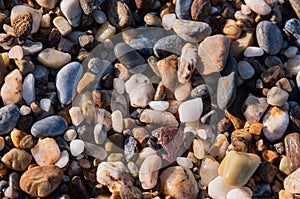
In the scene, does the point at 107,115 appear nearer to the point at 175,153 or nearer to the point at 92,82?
the point at 92,82

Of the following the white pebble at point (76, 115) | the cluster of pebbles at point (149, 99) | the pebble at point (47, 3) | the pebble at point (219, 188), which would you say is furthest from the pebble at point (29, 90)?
the pebble at point (219, 188)

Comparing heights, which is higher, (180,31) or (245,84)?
(180,31)

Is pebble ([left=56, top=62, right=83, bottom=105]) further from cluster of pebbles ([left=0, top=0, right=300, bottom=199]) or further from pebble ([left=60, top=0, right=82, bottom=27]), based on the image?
pebble ([left=60, top=0, right=82, bottom=27])

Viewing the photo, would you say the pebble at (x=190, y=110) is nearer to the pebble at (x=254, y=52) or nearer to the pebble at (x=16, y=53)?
the pebble at (x=254, y=52)

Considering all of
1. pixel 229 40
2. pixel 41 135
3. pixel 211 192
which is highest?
pixel 229 40

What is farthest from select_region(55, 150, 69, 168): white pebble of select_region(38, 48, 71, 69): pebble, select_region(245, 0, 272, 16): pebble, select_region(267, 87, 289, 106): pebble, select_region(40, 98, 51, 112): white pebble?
select_region(245, 0, 272, 16): pebble

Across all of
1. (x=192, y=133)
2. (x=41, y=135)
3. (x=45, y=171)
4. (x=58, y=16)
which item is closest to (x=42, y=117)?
(x=41, y=135)
